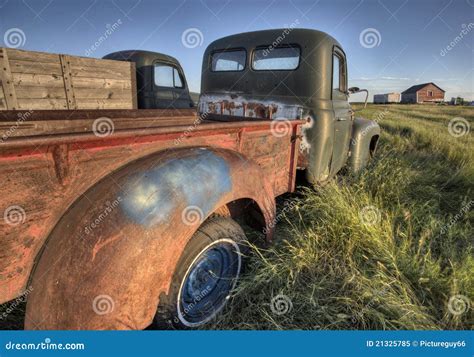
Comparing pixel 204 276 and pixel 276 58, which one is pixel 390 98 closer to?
pixel 276 58

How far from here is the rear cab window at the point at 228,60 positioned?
3.61m

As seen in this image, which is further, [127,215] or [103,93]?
[103,93]

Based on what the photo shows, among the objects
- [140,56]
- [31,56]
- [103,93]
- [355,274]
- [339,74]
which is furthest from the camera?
[140,56]

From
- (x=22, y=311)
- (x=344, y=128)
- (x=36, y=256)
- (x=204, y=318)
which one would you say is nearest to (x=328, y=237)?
(x=204, y=318)

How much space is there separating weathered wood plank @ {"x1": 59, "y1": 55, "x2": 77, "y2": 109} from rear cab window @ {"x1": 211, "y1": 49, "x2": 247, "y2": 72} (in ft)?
7.87

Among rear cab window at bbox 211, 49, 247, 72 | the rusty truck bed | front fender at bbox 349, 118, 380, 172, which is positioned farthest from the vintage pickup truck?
front fender at bbox 349, 118, 380, 172

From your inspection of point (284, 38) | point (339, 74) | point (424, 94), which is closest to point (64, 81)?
point (284, 38)

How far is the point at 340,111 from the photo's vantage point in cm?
349

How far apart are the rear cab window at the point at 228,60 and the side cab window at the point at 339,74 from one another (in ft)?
3.55

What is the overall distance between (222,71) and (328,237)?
2513 millimetres

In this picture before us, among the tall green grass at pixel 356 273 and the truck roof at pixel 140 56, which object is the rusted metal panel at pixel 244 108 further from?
the truck roof at pixel 140 56

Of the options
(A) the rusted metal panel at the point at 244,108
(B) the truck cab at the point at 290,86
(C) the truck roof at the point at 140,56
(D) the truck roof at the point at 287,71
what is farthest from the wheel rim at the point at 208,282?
(C) the truck roof at the point at 140,56

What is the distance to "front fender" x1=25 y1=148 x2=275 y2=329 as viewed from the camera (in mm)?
1152

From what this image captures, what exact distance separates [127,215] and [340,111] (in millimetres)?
3010
